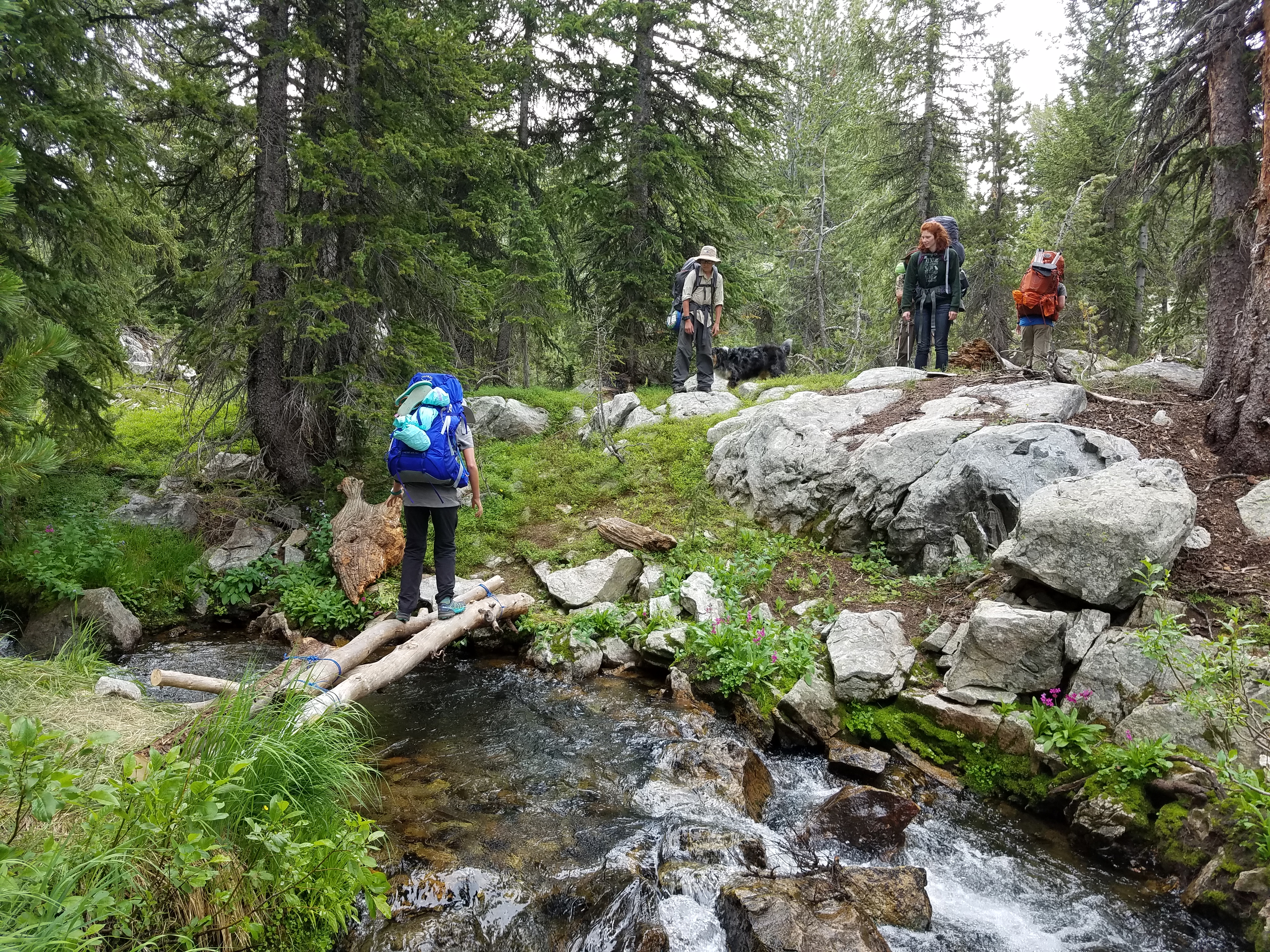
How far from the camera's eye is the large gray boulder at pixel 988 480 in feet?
22.5

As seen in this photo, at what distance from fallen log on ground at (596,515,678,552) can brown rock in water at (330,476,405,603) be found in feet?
9.14

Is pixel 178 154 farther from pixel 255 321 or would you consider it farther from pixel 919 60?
pixel 919 60

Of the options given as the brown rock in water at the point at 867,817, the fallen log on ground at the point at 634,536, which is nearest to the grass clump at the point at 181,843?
the brown rock in water at the point at 867,817

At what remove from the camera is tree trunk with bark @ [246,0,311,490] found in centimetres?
902

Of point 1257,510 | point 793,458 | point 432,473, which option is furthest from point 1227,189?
point 432,473

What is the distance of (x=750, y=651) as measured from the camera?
6195 mm

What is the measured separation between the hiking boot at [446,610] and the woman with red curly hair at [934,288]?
8894 mm

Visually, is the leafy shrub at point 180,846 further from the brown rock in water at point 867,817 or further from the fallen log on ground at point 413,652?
the brown rock in water at point 867,817

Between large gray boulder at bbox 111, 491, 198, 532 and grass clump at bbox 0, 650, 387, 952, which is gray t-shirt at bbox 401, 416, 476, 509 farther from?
large gray boulder at bbox 111, 491, 198, 532

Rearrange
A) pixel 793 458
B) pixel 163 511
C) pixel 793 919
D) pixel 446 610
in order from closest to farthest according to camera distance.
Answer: pixel 793 919
pixel 446 610
pixel 793 458
pixel 163 511

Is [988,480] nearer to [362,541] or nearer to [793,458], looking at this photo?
[793,458]

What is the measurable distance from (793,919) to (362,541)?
7306 mm

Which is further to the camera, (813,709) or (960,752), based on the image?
(813,709)

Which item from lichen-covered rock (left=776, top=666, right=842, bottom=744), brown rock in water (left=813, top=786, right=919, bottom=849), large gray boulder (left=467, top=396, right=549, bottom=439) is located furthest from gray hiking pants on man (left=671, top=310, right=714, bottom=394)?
brown rock in water (left=813, top=786, right=919, bottom=849)
